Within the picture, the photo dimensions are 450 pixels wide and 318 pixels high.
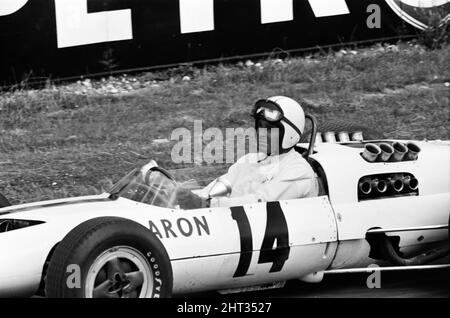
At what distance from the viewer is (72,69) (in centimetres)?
1072

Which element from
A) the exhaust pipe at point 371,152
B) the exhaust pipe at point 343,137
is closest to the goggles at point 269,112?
the exhaust pipe at point 371,152

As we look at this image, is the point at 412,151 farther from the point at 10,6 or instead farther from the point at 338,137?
the point at 10,6

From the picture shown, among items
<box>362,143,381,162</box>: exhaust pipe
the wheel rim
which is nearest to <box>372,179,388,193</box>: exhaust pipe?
<box>362,143,381,162</box>: exhaust pipe

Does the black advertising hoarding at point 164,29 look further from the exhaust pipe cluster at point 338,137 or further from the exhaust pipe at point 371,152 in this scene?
the exhaust pipe at point 371,152

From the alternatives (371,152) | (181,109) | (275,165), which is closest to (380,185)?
(371,152)

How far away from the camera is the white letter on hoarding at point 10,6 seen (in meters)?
10.2

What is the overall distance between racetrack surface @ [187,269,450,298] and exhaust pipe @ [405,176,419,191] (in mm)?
737

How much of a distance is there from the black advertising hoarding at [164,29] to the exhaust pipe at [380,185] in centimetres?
501

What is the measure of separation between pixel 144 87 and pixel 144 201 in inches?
205

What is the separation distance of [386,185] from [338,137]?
1267mm
